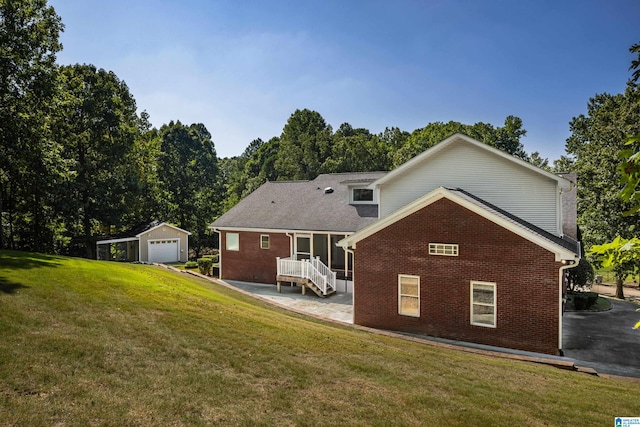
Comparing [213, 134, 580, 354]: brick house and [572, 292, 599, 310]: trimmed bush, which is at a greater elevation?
[213, 134, 580, 354]: brick house

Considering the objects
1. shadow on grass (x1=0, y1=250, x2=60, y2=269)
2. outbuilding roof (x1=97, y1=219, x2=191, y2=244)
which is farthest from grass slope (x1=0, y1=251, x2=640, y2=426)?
outbuilding roof (x1=97, y1=219, x2=191, y2=244)

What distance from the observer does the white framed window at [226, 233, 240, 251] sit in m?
23.8

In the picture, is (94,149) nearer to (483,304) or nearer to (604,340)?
(483,304)

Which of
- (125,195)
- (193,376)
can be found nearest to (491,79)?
(193,376)

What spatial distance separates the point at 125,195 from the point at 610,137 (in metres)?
37.1

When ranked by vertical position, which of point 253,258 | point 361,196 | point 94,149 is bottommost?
point 253,258

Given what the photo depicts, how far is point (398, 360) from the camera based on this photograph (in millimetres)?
8594

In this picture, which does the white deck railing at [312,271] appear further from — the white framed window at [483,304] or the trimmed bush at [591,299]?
the trimmed bush at [591,299]

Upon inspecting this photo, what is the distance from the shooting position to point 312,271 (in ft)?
64.2

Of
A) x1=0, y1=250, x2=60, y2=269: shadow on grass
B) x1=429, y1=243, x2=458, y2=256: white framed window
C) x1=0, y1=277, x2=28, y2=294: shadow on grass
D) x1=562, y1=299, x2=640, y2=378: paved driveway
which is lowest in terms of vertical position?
x1=562, y1=299, x2=640, y2=378: paved driveway

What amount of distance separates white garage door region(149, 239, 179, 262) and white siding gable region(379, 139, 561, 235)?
971 inches

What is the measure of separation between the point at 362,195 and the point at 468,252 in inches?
414

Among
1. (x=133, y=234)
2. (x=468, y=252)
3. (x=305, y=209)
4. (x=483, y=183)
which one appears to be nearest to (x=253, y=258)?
(x=305, y=209)

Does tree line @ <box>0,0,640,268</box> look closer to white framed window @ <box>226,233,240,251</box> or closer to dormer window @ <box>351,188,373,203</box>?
white framed window @ <box>226,233,240,251</box>
